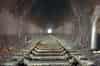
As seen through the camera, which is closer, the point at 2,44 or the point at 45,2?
the point at 2,44

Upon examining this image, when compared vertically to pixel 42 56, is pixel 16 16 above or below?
above

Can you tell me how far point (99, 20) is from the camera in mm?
1914

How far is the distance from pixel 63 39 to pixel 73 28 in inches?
7.3

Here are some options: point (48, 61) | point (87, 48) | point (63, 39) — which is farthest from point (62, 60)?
point (63, 39)

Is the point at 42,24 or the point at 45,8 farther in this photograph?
the point at 42,24

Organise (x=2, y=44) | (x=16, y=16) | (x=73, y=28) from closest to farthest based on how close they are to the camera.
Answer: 1. (x=2, y=44)
2. (x=16, y=16)
3. (x=73, y=28)

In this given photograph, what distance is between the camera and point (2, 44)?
185cm

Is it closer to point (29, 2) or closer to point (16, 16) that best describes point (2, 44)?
point (16, 16)

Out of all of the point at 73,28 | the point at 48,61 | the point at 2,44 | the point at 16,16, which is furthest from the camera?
the point at 73,28

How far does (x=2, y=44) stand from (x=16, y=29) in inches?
8.6

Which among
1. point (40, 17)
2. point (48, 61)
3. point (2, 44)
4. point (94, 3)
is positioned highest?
point (94, 3)

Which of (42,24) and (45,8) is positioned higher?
(45,8)

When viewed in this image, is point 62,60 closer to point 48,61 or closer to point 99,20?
point 48,61

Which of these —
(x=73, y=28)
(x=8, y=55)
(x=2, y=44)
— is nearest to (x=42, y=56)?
Result: (x=8, y=55)
